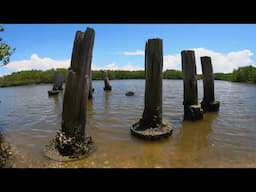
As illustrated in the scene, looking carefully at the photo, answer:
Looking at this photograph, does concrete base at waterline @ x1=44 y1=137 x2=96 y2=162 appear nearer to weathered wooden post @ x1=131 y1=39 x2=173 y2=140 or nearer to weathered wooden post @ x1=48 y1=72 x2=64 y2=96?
weathered wooden post @ x1=131 y1=39 x2=173 y2=140

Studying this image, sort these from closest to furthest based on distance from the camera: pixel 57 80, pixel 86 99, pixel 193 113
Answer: pixel 86 99, pixel 193 113, pixel 57 80

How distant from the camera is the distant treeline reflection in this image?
37.8 meters

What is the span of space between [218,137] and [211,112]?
162 inches

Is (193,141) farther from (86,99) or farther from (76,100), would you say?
(76,100)

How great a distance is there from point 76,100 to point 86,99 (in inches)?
11.5

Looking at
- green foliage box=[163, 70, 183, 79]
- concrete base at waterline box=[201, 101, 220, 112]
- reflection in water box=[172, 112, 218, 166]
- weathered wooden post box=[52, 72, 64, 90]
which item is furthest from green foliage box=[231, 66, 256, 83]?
reflection in water box=[172, 112, 218, 166]

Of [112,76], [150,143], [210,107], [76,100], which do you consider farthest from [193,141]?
[112,76]

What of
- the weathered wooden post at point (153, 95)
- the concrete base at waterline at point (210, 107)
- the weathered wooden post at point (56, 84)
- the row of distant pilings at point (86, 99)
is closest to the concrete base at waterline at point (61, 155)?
the row of distant pilings at point (86, 99)

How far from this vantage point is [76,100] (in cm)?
543

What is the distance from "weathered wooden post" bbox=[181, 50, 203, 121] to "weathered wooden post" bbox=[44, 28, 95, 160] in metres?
4.94

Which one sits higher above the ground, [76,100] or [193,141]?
[76,100]
